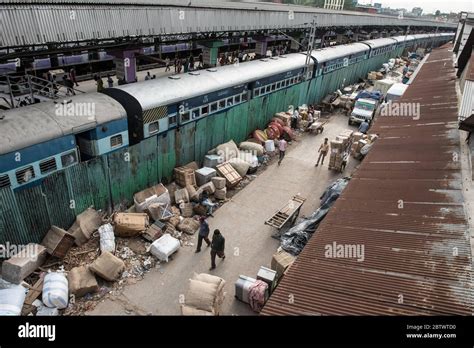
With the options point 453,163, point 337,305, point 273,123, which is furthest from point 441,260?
point 273,123

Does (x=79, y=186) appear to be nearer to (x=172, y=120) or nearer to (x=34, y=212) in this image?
(x=34, y=212)

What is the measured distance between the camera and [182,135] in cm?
1433

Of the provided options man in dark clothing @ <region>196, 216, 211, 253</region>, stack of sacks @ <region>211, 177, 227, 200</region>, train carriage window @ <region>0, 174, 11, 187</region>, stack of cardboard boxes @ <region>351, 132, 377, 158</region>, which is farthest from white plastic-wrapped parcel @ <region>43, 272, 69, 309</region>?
stack of cardboard boxes @ <region>351, 132, 377, 158</region>

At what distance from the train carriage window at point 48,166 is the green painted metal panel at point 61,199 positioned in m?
0.20

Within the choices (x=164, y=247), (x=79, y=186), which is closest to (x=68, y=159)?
(x=79, y=186)

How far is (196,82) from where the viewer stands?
14906 mm

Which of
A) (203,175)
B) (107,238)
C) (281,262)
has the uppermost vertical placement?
(203,175)

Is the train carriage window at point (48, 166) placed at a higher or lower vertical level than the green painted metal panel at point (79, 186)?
higher

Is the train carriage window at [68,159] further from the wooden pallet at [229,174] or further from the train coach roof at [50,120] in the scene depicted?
the wooden pallet at [229,174]

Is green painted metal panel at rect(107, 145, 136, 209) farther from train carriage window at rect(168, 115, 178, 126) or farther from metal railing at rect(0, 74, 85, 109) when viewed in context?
metal railing at rect(0, 74, 85, 109)

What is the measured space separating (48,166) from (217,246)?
5.47m

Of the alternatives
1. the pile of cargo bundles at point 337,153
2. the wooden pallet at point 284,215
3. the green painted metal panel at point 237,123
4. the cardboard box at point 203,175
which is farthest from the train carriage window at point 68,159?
the pile of cargo bundles at point 337,153

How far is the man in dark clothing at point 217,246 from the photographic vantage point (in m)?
9.93

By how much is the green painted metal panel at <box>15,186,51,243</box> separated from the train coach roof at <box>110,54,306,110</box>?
15.4 ft
